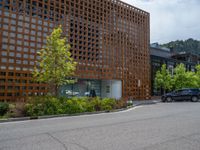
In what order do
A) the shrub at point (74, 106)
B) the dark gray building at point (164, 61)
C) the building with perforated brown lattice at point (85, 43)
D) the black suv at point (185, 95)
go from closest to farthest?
the shrub at point (74, 106)
the building with perforated brown lattice at point (85, 43)
the black suv at point (185, 95)
the dark gray building at point (164, 61)

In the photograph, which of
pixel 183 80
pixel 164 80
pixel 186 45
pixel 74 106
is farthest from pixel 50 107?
pixel 186 45

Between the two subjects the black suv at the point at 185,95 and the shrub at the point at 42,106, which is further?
the black suv at the point at 185,95

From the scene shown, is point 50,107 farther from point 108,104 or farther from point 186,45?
point 186,45

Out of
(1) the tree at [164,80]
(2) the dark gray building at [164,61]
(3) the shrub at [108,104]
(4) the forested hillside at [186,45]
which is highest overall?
(4) the forested hillside at [186,45]

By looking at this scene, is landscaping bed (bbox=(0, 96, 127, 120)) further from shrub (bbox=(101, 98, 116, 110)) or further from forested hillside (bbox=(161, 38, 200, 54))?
forested hillside (bbox=(161, 38, 200, 54))

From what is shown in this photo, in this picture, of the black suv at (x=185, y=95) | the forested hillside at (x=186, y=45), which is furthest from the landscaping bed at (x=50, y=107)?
the forested hillside at (x=186, y=45)

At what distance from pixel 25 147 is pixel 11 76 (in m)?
13.3

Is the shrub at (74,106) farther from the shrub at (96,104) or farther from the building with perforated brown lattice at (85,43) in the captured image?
the building with perforated brown lattice at (85,43)

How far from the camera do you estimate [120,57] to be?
2533cm

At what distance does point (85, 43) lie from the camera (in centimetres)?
2200

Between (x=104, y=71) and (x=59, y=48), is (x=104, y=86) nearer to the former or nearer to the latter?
(x=104, y=71)

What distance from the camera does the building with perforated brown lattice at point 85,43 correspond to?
1720 cm

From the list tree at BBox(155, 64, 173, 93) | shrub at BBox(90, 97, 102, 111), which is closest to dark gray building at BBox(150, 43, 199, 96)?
tree at BBox(155, 64, 173, 93)

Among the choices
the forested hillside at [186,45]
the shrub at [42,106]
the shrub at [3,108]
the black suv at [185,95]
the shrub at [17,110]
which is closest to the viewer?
the shrub at [17,110]
